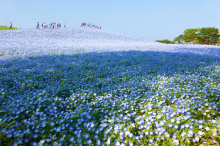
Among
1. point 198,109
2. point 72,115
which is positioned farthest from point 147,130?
point 72,115

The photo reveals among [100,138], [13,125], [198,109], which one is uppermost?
[198,109]

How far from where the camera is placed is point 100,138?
3.05 meters

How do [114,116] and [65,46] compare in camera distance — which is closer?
[114,116]

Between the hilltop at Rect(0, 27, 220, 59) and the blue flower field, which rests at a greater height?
the hilltop at Rect(0, 27, 220, 59)

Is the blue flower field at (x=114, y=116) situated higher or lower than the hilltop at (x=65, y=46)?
lower

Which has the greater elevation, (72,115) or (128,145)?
(72,115)

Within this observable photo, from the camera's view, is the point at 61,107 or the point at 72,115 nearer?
the point at 72,115

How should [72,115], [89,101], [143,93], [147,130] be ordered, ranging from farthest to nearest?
[143,93]
[89,101]
[72,115]
[147,130]

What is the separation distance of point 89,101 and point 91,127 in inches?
54.3

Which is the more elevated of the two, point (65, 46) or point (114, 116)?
point (65, 46)

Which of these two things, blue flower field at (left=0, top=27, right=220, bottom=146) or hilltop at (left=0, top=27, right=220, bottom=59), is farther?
Result: hilltop at (left=0, top=27, right=220, bottom=59)

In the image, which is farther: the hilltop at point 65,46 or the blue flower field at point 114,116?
the hilltop at point 65,46

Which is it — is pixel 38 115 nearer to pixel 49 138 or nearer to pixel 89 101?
pixel 49 138

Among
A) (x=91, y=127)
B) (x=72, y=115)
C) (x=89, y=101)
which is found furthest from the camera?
(x=89, y=101)
